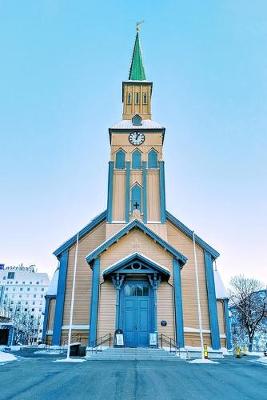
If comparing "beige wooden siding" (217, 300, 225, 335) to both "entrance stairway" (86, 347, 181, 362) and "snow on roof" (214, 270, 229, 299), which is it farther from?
"entrance stairway" (86, 347, 181, 362)

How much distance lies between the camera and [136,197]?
29.3 meters

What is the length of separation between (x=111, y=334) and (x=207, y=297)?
8477mm

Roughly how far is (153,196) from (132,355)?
47.4 feet

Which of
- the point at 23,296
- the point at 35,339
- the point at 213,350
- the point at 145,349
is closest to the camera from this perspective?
the point at 145,349

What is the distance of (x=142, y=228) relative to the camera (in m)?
24.3

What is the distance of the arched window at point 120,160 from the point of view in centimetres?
3055

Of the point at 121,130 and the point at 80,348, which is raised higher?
the point at 121,130

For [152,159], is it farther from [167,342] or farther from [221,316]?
[167,342]

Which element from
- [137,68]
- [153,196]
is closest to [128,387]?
[153,196]

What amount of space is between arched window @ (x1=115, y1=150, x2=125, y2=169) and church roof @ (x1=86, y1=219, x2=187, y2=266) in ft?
25.8

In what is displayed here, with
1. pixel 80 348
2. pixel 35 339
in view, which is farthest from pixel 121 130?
pixel 35 339

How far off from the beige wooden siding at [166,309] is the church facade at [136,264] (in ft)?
0.21

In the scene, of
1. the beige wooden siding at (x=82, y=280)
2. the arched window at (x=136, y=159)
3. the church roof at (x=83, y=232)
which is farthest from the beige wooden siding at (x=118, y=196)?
the beige wooden siding at (x=82, y=280)

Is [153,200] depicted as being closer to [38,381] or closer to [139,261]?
[139,261]
